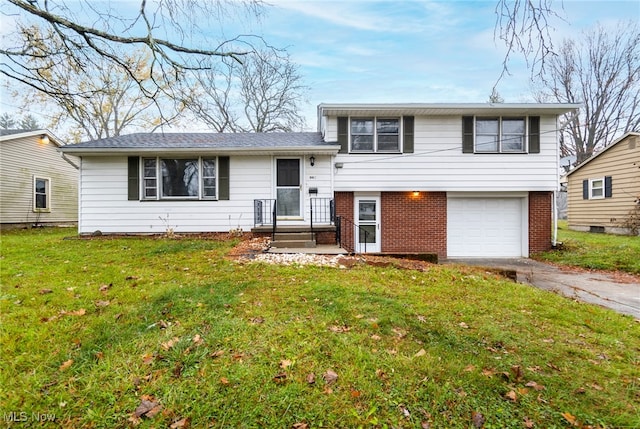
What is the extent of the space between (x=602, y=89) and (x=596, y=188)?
1095cm

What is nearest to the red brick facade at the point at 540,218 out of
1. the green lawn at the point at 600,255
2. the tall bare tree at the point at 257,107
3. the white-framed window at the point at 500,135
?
the green lawn at the point at 600,255

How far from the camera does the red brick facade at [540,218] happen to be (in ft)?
33.2

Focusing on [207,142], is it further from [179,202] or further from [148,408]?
[148,408]

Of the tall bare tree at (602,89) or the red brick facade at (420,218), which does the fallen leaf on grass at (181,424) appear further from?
the tall bare tree at (602,89)

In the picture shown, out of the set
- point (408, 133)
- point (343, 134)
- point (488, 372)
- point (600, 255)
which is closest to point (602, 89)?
point (600, 255)

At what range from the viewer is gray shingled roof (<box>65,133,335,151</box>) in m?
9.41

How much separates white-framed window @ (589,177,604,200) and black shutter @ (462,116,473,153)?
8.89 m

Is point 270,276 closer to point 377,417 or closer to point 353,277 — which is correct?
point 353,277

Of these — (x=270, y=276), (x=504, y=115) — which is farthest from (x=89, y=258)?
(x=504, y=115)

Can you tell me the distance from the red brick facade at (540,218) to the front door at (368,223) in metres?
4.98

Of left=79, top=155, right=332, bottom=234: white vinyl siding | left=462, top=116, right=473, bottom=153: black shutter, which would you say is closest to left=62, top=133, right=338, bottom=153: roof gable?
left=79, top=155, right=332, bottom=234: white vinyl siding

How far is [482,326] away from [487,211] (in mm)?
8113

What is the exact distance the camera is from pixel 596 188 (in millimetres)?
14492

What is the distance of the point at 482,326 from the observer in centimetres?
341
